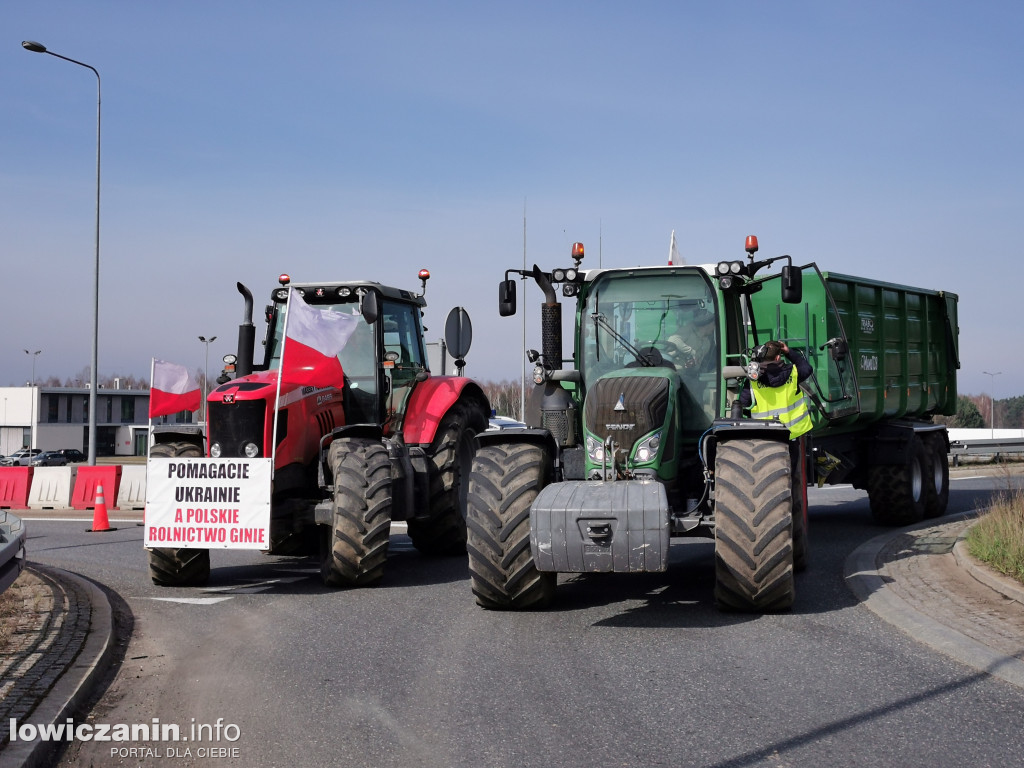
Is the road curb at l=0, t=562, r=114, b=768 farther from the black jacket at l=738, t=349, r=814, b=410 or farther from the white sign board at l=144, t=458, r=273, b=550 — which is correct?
the black jacket at l=738, t=349, r=814, b=410

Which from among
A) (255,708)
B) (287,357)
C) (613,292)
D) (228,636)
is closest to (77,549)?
(287,357)

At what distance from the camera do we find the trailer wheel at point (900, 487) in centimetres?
1418

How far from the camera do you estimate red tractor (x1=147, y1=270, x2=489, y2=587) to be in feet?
33.0

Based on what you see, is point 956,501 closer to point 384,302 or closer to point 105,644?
point 384,302

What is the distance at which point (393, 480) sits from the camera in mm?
10805

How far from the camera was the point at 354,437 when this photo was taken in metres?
11.0

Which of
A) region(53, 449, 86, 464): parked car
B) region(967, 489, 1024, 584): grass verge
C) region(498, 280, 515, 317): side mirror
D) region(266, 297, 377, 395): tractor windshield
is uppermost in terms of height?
region(498, 280, 515, 317): side mirror

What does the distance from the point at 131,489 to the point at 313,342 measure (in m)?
13.4

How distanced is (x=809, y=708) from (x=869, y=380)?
8679mm

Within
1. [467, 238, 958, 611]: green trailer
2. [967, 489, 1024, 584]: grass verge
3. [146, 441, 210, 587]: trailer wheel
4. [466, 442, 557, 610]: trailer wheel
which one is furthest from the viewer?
[146, 441, 210, 587]: trailer wheel

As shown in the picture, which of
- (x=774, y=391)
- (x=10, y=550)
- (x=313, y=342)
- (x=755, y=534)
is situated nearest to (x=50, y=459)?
(x=313, y=342)

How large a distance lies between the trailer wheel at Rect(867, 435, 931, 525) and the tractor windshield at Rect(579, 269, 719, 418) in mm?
5563

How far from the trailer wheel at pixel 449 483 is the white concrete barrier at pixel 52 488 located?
A: 1354cm

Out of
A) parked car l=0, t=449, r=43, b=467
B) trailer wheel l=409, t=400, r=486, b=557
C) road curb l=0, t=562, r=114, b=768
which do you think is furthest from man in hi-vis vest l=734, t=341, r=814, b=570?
parked car l=0, t=449, r=43, b=467
